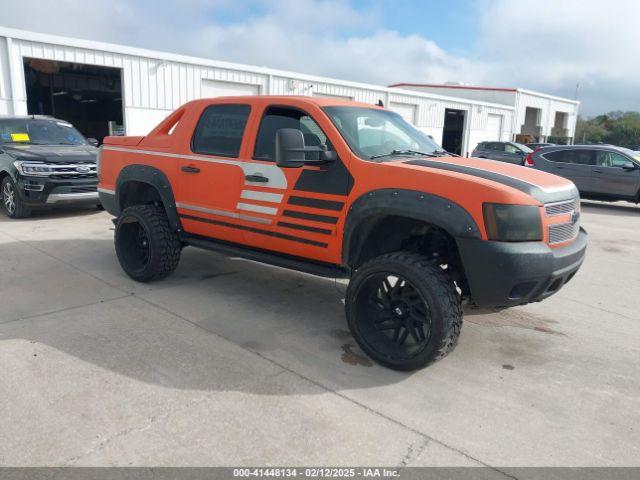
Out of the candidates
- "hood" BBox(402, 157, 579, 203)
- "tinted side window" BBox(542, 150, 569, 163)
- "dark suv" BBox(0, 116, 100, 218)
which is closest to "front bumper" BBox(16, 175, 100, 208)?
"dark suv" BBox(0, 116, 100, 218)

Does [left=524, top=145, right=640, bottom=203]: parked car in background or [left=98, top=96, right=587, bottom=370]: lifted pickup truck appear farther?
[left=524, top=145, right=640, bottom=203]: parked car in background

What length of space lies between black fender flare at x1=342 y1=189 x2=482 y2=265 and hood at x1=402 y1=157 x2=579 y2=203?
303 millimetres

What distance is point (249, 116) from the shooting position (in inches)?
183

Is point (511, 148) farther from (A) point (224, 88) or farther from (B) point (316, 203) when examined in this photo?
(B) point (316, 203)

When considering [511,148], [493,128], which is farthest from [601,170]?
[493,128]

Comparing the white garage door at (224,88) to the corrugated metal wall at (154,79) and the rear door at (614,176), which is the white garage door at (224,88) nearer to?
the corrugated metal wall at (154,79)

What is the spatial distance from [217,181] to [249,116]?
0.65 meters

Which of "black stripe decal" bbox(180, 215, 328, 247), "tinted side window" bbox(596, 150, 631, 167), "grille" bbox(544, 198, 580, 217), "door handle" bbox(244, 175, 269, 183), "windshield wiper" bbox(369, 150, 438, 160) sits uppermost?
"windshield wiper" bbox(369, 150, 438, 160)

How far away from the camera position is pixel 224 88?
1773 cm

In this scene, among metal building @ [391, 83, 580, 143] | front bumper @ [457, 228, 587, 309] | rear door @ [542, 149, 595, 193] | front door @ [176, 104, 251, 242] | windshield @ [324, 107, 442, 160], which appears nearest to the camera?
front bumper @ [457, 228, 587, 309]

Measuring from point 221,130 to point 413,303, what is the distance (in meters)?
2.48

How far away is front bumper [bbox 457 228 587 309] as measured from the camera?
321 cm

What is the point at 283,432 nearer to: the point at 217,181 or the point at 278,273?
the point at 217,181

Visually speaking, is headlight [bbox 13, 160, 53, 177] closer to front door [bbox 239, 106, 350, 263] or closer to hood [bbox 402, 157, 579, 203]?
front door [bbox 239, 106, 350, 263]
